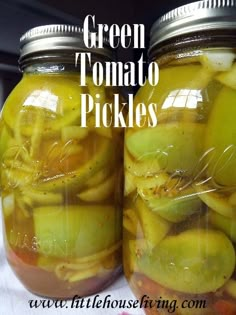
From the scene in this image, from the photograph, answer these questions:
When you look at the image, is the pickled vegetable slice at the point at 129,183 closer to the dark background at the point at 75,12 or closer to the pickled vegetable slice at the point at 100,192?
the pickled vegetable slice at the point at 100,192

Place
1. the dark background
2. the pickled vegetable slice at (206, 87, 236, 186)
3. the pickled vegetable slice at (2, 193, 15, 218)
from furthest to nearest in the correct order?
the dark background
the pickled vegetable slice at (2, 193, 15, 218)
the pickled vegetable slice at (206, 87, 236, 186)

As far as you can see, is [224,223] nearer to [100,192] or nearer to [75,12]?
[100,192]

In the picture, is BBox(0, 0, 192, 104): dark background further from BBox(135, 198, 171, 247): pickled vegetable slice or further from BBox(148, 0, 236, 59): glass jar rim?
BBox(135, 198, 171, 247): pickled vegetable slice

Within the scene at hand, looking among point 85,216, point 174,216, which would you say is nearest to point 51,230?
point 85,216

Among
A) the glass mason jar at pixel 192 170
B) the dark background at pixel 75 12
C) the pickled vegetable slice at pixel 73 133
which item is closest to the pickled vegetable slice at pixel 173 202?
the glass mason jar at pixel 192 170

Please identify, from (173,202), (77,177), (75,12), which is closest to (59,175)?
(77,177)

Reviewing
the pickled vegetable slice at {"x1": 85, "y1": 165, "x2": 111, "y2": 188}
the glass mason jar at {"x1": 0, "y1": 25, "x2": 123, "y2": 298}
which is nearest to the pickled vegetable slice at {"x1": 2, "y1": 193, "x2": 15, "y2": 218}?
the glass mason jar at {"x1": 0, "y1": 25, "x2": 123, "y2": 298}
